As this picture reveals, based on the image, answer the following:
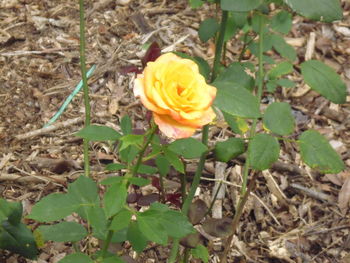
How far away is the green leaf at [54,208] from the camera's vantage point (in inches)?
50.6

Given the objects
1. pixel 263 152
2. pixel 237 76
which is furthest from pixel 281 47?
pixel 263 152

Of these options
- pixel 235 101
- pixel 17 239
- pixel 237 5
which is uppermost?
pixel 237 5

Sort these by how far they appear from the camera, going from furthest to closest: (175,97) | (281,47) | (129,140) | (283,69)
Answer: (281,47)
(283,69)
(129,140)
(175,97)

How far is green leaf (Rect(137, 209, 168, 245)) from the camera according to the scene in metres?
1.16

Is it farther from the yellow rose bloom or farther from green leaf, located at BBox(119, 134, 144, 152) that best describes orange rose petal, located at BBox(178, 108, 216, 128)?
green leaf, located at BBox(119, 134, 144, 152)

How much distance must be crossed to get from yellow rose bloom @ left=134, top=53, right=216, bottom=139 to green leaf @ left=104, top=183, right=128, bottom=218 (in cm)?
25

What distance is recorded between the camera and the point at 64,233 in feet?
4.66

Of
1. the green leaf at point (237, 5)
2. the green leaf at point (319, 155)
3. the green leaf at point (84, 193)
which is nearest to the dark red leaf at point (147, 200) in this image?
the green leaf at point (84, 193)

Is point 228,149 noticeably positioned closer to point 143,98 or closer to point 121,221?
point 121,221

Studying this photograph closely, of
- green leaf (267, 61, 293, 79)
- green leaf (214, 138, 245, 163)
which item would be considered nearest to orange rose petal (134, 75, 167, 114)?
green leaf (214, 138, 245, 163)

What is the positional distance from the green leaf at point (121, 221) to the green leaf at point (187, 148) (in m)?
0.19

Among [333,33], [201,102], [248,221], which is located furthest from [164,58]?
[333,33]

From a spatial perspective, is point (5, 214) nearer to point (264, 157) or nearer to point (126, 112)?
point (264, 157)

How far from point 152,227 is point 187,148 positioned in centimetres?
20
